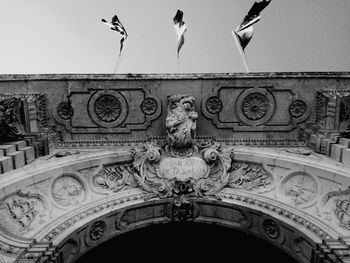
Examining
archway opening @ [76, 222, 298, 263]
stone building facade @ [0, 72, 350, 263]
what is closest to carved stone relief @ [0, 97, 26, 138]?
stone building facade @ [0, 72, 350, 263]

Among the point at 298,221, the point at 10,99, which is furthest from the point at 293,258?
the point at 10,99

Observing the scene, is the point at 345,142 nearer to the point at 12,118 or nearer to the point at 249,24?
the point at 249,24

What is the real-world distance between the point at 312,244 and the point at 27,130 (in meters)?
6.87

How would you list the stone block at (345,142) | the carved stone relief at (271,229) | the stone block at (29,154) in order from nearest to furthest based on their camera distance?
the carved stone relief at (271,229), the stone block at (345,142), the stone block at (29,154)

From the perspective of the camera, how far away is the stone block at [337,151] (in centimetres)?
835

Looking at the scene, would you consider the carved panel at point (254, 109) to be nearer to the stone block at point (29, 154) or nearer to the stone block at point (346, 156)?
the stone block at point (346, 156)

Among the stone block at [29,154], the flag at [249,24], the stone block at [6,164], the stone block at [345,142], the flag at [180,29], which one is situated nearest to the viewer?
the stone block at [6,164]

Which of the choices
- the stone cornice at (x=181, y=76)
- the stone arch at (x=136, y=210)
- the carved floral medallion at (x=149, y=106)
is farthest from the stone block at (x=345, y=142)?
the carved floral medallion at (x=149, y=106)

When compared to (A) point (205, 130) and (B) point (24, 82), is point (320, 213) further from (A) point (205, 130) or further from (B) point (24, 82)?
(B) point (24, 82)

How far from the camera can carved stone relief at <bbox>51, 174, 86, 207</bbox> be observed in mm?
8273

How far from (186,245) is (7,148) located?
4630 mm

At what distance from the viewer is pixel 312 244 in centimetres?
710

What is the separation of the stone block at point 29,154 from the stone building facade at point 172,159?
4cm

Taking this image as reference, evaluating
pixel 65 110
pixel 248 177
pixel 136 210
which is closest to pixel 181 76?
pixel 248 177
